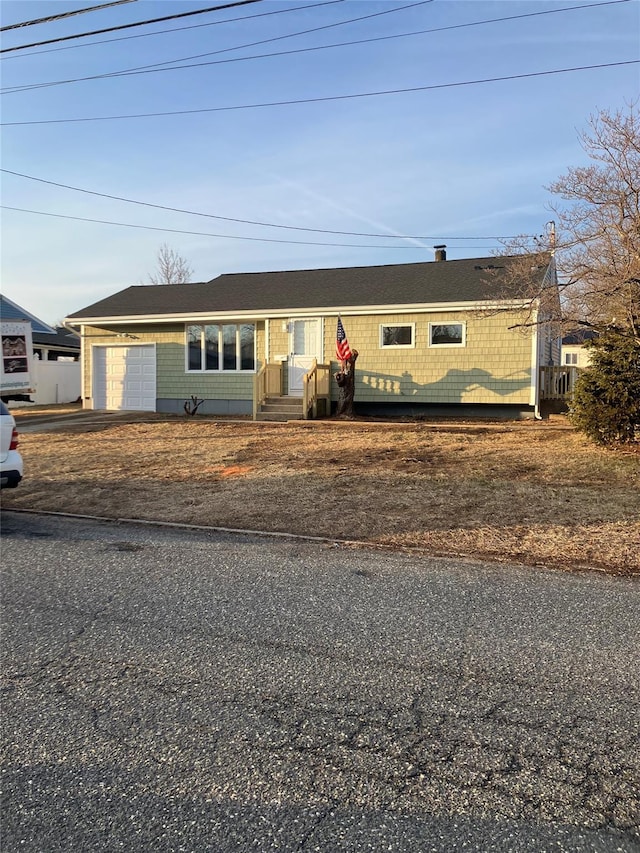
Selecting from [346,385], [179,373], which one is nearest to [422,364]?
[346,385]

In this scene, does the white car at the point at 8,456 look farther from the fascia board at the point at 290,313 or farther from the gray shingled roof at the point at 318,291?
the gray shingled roof at the point at 318,291

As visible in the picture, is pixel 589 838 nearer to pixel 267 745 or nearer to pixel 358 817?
pixel 358 817

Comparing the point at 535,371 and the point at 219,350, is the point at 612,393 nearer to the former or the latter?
the point at 535,371

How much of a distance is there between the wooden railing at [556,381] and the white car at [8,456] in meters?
13.3

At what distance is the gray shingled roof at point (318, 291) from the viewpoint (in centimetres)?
1711

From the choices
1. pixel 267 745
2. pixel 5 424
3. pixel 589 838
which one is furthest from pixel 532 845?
pixel 5 424

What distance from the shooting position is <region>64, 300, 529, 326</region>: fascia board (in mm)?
16258

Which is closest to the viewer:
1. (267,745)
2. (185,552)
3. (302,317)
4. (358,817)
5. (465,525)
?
(358,817)

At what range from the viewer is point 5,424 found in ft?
24.5

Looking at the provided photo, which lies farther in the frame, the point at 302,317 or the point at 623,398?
the point at 302,317

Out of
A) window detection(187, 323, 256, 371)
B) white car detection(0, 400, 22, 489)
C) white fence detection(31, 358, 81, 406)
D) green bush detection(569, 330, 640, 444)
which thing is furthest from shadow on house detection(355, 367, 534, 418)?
white fence detection(31, 358, 81, 406)

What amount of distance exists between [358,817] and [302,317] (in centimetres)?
1654

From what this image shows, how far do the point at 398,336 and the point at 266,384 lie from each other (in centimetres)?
392

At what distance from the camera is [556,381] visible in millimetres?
17359
